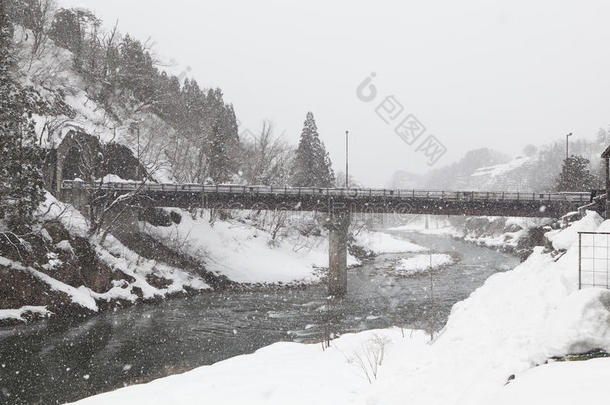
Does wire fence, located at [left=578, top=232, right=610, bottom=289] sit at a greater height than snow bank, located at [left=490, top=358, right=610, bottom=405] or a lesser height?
greater

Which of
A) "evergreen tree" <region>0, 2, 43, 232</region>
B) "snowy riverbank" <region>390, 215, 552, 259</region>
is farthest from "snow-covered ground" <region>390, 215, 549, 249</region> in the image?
"evergreen tree" <region>0, 2, 43, 232</region>

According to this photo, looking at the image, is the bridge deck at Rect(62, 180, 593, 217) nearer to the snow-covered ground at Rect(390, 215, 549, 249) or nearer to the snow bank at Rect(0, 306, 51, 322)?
the snow bank at Rect(0, 306, 51, 322)

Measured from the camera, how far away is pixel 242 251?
4125cm

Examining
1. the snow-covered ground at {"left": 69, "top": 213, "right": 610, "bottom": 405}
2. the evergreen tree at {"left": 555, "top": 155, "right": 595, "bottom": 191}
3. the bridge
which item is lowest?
the snow-covered ground at {"left": 69, "top": 213, "right": 610, "bottom": 405}

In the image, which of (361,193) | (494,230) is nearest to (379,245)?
(494,230)

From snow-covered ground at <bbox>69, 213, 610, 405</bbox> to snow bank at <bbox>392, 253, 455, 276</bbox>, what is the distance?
2938 centimetres

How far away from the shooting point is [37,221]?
24.1m

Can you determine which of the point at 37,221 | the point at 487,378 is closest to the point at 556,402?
the point at 487,378

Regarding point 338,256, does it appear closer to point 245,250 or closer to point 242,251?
point 242,251

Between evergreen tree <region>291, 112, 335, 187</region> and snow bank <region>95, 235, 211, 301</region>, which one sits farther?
evergreen tree <region>291, 112, 335, 187</region>

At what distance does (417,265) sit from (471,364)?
41064 mm

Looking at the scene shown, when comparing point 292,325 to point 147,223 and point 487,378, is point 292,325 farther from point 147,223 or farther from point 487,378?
point 147,223

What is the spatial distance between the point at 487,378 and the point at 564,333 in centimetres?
135

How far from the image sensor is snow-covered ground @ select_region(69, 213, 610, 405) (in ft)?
18.3
